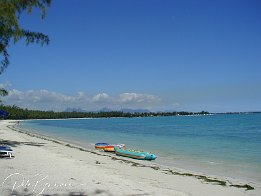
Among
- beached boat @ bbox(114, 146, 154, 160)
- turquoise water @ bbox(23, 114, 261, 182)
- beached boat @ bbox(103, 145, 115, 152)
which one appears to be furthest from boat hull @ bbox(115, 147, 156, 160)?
beached boat @ bbox(103, 145, 115, 152)

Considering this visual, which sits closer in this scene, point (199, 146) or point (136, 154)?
point (136, 154)

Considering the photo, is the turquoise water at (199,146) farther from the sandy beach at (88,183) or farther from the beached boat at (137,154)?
the sandy beach at (88,183)

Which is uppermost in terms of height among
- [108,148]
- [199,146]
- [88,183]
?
[88,183]

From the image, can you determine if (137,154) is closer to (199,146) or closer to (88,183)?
(88,183)

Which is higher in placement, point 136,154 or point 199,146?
point 136,154

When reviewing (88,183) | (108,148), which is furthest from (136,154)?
(88,183)

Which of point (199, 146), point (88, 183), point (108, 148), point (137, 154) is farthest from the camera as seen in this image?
point (199, 146)

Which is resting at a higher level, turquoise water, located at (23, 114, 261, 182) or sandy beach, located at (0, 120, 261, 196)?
sandy beach, located at (0, 120, 261, 196)

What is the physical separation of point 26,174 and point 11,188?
190cm

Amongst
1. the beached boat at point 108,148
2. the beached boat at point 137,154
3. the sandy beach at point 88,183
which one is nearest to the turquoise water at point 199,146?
the beached boat at point 137,154

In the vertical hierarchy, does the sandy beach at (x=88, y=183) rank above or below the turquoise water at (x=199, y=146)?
above

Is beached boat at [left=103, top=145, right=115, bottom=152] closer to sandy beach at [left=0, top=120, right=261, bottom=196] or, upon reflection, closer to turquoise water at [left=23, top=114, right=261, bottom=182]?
turquoise water at [left=23, top=114, right=261, bottom=182]

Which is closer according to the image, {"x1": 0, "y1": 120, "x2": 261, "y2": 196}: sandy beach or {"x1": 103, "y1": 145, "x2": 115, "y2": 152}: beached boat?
{"x1": 0, "y1": 120, "x2": 261, "y2": 196}: sandy beach

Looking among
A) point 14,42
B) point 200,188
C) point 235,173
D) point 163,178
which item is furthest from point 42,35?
point 235,173
